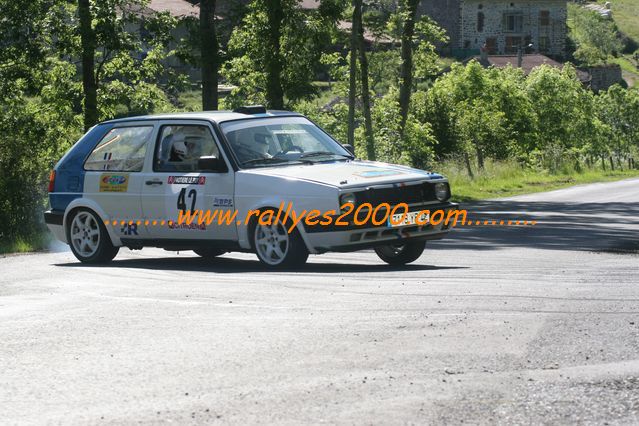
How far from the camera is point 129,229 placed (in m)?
14.6

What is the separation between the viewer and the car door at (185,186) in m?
13.6

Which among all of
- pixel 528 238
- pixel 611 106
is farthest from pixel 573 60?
pixel 528 238

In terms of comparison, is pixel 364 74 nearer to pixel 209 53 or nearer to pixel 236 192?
pixel 209 53

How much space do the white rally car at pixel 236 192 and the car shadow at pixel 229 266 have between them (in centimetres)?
18

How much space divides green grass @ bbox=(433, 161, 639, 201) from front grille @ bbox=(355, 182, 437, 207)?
1979cm

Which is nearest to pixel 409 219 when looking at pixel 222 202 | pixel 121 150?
pixel 222 202

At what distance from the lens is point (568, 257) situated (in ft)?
49.4

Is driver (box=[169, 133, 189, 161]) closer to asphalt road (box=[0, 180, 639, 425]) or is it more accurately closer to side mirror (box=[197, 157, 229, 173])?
side mirror (box=[197, 157, 229, 173])

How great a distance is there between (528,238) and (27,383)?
40.4 ft

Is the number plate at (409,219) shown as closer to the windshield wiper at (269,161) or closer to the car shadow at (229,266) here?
the car shadow at (229,266)

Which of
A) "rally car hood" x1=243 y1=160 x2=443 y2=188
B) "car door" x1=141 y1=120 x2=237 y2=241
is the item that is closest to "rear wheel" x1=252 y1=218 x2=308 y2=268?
"car door" x1=141 y1=120 x2=237 y2=241

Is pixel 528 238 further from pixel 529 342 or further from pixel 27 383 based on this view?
pixel 27 383

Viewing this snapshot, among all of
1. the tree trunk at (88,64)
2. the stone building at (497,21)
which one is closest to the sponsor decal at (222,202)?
the tree trunk at (88,64)

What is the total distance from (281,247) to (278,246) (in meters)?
0.04
